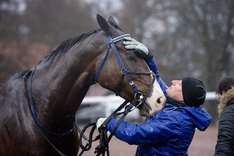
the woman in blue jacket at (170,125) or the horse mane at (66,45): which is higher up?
the horse mane at (66,45)

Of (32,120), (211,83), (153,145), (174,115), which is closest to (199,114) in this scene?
(174,115)

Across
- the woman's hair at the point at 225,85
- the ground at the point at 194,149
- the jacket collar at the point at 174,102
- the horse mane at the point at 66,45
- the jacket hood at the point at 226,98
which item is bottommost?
the ground at the point at 194,149

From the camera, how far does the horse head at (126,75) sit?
10.1 feet

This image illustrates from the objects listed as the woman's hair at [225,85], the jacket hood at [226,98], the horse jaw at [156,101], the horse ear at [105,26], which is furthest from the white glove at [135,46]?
the woman's hair at [225,85]

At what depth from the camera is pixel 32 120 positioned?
3.41 metres

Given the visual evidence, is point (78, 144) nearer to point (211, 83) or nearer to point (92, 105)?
point (92, 105)

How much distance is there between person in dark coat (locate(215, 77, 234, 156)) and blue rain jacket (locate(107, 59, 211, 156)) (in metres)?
0.43

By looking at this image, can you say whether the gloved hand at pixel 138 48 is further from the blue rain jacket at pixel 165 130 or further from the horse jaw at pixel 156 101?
the blue rain jacket at pixel 165 130

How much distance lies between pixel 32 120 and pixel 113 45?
926 millimetres

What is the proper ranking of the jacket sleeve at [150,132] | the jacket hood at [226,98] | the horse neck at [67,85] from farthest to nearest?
the jacket hood at [226,98] → the horse neck at [67,85] → the jacket sleeve at [150,132]

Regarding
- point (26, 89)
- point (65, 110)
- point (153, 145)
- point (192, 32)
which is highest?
point (192, 32)

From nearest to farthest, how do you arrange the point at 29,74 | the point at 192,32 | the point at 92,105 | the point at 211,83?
1. the point at 29,74
2. the point at 92,105
3. the point at 211,83
4. the point at 192,32

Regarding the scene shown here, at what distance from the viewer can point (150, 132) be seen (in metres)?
2.96

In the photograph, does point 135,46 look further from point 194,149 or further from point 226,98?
point 194,149
